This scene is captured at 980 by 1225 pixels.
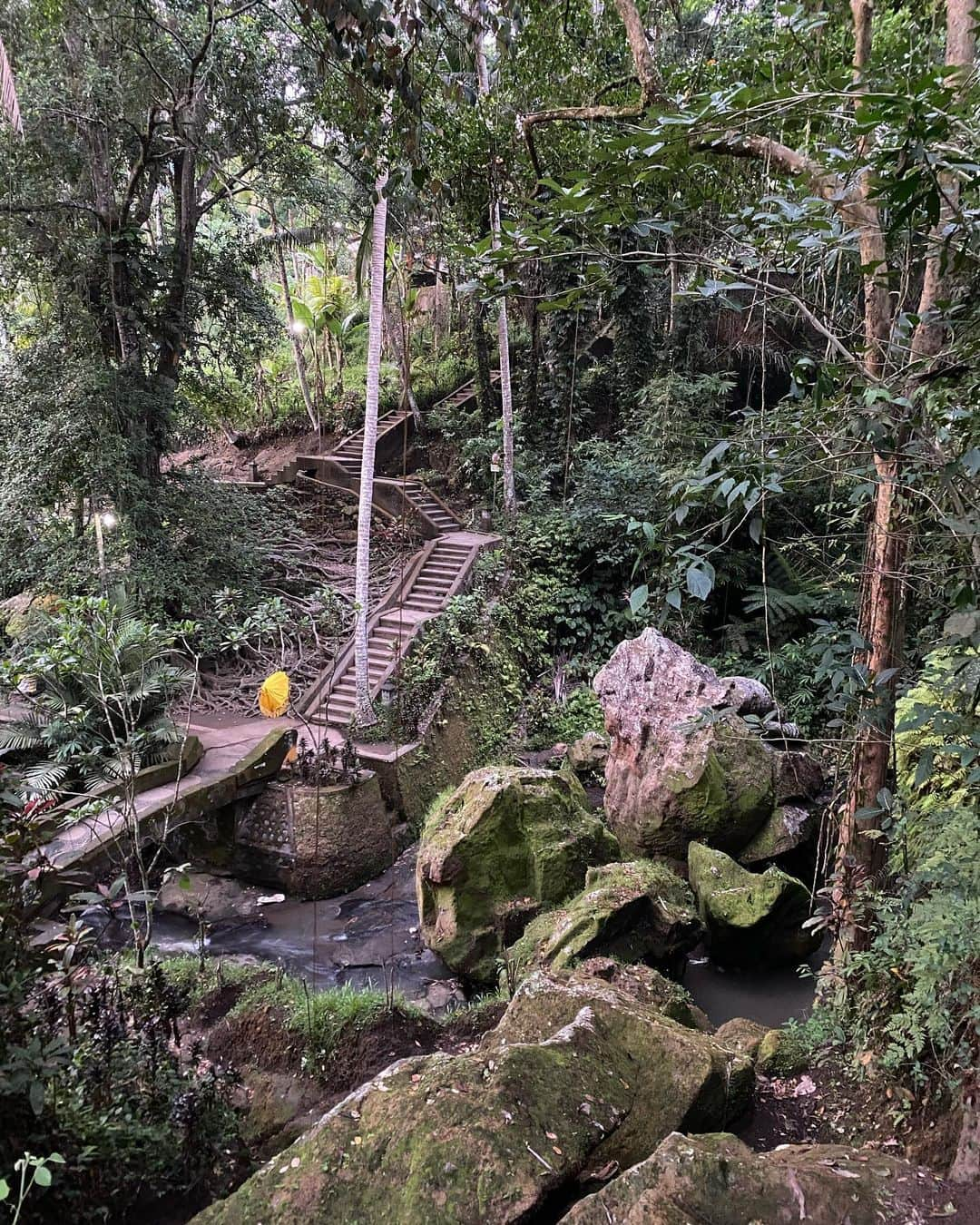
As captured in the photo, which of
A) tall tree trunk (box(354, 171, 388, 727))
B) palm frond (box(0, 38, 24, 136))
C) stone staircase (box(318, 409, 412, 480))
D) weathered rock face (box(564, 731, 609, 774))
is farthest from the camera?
stone staircase (box(318, 409, 412, 480))

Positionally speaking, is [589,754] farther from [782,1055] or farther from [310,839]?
[782,1055]

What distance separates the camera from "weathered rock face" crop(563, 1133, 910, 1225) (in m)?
1.90

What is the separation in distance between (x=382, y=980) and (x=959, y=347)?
5665mm

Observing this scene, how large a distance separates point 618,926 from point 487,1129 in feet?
9.72

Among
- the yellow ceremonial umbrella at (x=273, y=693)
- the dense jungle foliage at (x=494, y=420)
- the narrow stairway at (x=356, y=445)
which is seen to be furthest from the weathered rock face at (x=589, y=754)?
the narrow stairway at (x=356, y=445)

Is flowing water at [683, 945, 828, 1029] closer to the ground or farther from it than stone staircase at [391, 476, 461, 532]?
closer to the ground

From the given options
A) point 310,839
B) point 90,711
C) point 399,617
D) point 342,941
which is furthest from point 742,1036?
point 399,617

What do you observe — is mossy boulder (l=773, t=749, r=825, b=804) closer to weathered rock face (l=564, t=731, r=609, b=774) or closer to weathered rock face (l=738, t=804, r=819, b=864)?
weathered rock face (l=738, t=804, r=819, b=864)

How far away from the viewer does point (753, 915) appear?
220 inches

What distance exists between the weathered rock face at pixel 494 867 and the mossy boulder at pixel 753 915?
100cm

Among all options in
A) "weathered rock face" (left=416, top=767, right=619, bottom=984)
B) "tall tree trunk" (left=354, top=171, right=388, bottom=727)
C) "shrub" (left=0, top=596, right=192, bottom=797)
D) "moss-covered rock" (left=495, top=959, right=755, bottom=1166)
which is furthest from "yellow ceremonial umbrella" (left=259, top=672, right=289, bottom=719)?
"moss-covered rock" (left=495, top=959, right=755, bottom=1166)

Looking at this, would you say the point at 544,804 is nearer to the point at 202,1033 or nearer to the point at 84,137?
the point at 202,1033

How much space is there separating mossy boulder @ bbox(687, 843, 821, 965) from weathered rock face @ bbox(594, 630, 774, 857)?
0.77 meters

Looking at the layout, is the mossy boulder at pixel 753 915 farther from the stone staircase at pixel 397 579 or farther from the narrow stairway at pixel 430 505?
the narrow stairway at pixel 430 505
